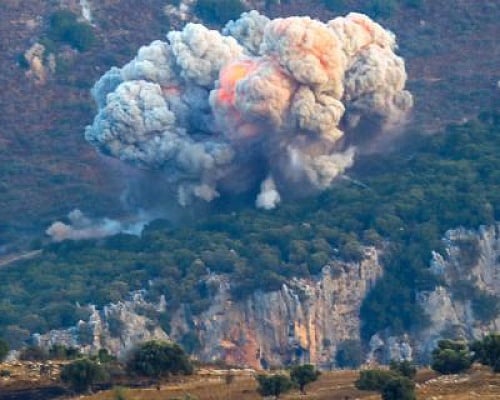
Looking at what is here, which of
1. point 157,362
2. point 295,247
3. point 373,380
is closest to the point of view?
point 373,380

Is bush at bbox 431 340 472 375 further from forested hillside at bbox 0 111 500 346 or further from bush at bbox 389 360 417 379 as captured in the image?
forested hillside at bbox 0 111 500 346

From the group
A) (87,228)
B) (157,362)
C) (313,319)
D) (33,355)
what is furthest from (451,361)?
(87,228)

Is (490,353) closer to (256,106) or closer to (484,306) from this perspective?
(484,306)

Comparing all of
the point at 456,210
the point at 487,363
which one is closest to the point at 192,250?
the point at 456,210

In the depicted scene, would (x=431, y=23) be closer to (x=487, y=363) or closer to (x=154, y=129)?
(x=154, y=129)

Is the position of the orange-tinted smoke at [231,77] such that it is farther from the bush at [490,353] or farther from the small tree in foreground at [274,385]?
the small tree in foreground at [274,385]

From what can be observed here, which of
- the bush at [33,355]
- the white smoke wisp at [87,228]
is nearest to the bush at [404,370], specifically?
the bush at [33,355]

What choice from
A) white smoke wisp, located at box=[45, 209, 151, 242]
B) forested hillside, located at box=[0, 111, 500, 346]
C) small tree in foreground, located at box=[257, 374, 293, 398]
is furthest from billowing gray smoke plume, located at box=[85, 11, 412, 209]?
small tree in foreground, located at box=[257, 374, 293, 398]
